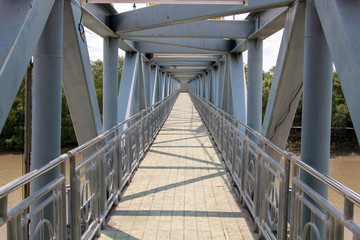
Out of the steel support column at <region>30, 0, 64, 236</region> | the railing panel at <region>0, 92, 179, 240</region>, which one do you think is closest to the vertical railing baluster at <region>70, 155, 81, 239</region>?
the railing panel at <region>0, 92, 179, 240</region>

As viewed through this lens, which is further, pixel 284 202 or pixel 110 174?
pixel 110 174

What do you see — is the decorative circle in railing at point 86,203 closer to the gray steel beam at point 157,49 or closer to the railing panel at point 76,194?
the railing panel at point 76,194

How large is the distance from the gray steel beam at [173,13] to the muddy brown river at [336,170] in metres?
18.0

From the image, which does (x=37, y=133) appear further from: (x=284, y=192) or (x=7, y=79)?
(x=284, y=192)

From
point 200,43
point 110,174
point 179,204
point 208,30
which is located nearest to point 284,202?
point 179,204

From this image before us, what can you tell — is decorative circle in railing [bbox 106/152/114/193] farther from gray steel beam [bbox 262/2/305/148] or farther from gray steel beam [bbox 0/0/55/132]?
gray steel beam [bbox 262/2/305/148]

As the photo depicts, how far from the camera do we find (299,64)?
4379mm

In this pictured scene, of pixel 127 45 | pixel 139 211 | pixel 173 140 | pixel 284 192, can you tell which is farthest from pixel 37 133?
pixel 173 140

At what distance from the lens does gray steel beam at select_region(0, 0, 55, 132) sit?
2443 mm

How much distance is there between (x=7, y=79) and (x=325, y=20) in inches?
89.5

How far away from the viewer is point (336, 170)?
31266mm

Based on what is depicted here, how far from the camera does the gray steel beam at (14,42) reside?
96.2 inches

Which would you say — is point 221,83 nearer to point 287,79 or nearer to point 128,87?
point 128,87

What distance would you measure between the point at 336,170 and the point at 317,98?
101ft
